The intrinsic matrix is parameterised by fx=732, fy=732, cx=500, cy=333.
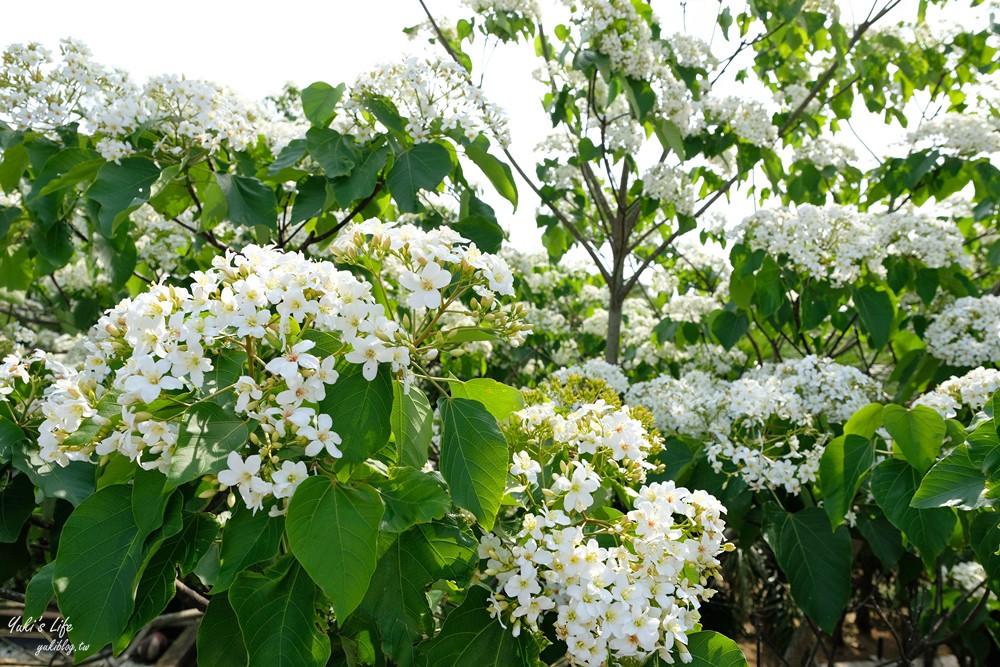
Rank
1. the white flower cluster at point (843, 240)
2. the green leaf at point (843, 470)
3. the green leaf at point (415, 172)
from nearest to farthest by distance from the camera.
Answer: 1. the green leaf at point (843, 470)
2. the green leaf at point (415, 172)
3. the white flower cluster at point (843, 240)

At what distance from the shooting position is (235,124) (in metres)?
2.36

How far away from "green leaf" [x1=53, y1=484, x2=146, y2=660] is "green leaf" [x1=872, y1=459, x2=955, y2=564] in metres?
1.66

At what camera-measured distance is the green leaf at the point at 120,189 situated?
2.05 meters

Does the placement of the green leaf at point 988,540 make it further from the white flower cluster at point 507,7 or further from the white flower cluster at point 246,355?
the white flower cluster at point 507,7

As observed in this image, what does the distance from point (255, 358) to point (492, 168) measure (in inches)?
49.8

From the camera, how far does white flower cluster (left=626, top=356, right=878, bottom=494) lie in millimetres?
2182

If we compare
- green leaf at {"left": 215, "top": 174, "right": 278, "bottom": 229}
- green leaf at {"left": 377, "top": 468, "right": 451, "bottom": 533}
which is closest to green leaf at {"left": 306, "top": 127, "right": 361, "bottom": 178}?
green leaf at {"left": 215, "top": 174, "right": 278, "bottom": 229}

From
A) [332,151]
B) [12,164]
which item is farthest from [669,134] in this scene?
[12,164]

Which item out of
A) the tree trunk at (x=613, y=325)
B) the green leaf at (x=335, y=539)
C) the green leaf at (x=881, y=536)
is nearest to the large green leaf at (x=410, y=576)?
the green leaf at (x=335, y=539)

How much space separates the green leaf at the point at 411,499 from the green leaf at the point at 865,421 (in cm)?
125

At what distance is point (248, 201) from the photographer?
7.18 ft

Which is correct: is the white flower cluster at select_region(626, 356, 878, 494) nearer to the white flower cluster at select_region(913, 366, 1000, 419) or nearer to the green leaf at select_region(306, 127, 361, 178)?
the white flower cluster at select_region(913, 366, 1000, 419)

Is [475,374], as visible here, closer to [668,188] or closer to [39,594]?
[668,188]

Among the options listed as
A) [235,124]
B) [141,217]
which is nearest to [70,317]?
[141,217]
